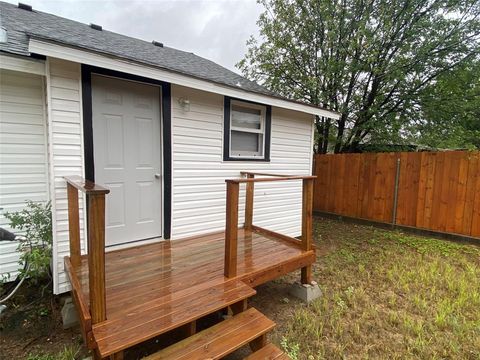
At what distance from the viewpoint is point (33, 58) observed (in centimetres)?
271

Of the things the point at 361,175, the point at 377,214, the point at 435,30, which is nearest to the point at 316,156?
the point at 361,175

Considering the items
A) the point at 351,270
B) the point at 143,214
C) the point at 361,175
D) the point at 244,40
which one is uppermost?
the point at 244,40

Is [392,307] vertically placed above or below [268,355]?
below

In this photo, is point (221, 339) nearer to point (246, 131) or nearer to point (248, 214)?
point (248, 214)

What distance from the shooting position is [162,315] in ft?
6.34

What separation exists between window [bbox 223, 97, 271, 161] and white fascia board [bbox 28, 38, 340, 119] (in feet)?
1.26

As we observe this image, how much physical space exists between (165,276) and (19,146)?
248 cm

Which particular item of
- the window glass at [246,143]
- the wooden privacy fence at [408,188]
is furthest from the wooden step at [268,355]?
the wooden privacy fence at [408,188]

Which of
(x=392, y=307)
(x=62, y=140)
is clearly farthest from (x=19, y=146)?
(x=392, y=307)

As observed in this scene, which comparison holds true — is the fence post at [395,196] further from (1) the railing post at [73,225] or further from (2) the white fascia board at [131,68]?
(1) the railing post at [73,225]

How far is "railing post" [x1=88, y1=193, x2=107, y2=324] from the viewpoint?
5.41 ft

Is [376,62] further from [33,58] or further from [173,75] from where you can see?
[33,58]

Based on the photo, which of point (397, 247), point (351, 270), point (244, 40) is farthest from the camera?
point (244, 40)

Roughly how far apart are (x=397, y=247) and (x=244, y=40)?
8927 millimetres
